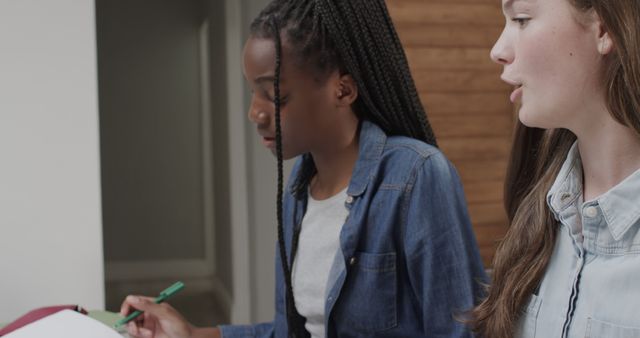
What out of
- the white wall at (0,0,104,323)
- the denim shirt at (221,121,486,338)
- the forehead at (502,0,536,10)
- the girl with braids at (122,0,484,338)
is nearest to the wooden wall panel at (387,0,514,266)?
the white wall at (0,0,104,323)

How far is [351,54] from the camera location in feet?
3.80

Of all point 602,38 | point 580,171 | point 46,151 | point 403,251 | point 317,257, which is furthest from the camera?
point 46,151

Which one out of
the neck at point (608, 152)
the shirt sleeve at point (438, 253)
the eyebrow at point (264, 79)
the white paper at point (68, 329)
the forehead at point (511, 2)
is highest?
the forehead at point (511, 2)

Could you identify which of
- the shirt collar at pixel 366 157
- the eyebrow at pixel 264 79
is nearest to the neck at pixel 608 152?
the shirt collar at pixel 366 157

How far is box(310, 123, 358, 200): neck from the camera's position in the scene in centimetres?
120

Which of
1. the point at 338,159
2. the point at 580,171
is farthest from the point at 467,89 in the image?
the point at 580,171

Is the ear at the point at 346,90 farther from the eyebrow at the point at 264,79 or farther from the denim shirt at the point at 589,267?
the denim shirt at the point at 589,267

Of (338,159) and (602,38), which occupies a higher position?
(602,38)

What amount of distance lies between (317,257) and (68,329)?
0.44 m

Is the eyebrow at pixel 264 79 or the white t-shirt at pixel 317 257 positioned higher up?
the eyebrow at pixel 264 79

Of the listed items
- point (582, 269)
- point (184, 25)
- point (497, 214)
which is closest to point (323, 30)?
point (582, 269)

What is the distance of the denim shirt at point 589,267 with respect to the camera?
678mm

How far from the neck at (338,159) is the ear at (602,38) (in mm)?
575

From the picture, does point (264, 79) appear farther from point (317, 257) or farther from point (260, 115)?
point (317, 257)
